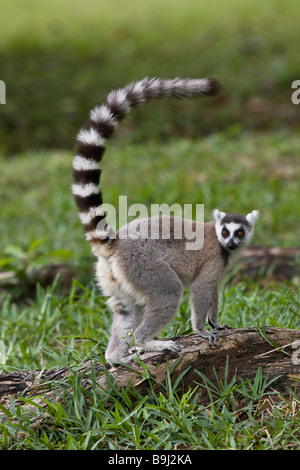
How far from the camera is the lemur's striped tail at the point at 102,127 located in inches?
150

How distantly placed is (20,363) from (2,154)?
11619 mm

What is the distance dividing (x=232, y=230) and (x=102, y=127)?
1.27 metres

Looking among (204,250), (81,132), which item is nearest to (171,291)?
(204,250)

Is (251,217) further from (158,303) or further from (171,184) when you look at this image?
(171,184)

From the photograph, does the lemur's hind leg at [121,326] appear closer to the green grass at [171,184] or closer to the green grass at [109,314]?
the green grass at [109,314]

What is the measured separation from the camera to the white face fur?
14.5ft

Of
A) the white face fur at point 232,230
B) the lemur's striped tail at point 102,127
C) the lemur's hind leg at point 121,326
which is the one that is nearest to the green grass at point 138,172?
the lemur's hind leg at point 121,326

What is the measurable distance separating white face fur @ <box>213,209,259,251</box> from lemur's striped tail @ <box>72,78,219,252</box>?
899mm

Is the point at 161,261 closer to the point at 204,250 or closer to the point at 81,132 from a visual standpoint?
the point at 204,250

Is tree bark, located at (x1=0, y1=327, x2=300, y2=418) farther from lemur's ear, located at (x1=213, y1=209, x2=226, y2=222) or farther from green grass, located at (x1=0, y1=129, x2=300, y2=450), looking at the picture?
lemur's ear, located at (x1=213, y1=209, x2=226, y2=222)

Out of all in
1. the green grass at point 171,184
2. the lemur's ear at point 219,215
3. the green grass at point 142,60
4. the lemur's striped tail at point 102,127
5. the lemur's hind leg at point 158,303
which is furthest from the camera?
the green grass at point 142,60

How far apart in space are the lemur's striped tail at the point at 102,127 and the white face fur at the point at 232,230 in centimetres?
90

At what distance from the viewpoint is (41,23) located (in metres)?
20.2

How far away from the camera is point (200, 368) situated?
3750mm
